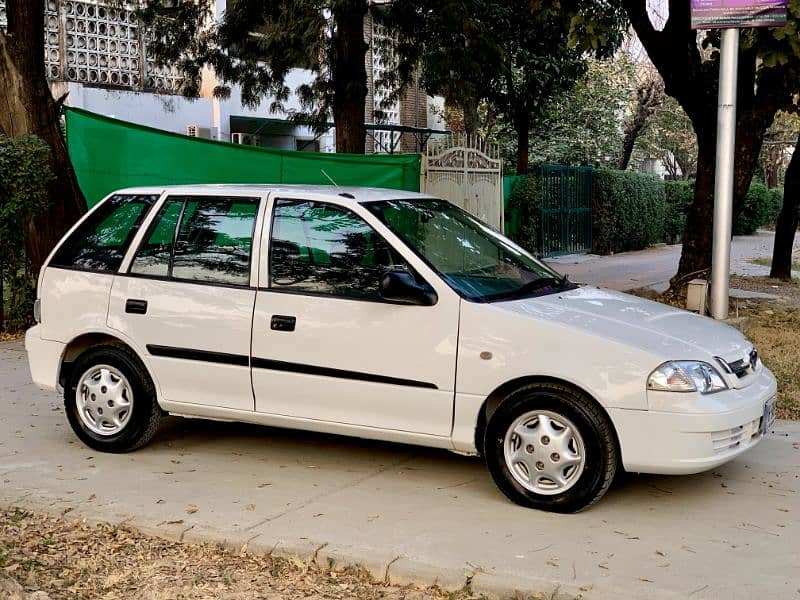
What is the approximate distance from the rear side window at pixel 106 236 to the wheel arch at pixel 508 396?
2.67m

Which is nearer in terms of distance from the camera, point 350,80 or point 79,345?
point 79,345

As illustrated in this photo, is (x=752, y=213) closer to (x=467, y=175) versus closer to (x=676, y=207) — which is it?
(x=676, y=207)

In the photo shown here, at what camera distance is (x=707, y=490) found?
6.02m

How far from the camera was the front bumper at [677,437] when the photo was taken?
17.3 ft

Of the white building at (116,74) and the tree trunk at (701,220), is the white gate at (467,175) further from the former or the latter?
the white building at (116,74)

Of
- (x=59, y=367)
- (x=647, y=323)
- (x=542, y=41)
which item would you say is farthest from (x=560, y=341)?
(x=542, y=41)

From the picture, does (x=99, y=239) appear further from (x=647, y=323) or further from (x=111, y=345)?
(x=647, y=323)

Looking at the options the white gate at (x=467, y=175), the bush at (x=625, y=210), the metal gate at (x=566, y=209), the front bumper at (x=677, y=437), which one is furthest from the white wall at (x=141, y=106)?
the front bumper at (x=677, y=437)

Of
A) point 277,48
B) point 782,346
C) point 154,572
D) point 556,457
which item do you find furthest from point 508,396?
point 277,48

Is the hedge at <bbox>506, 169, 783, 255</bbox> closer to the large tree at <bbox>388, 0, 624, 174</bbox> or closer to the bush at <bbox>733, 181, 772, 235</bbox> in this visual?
the large tree at <bbox>388, 0, 624, 174</bbox>

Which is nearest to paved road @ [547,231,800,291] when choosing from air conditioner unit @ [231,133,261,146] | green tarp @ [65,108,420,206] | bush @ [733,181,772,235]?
bush @ [733,181,772,235]

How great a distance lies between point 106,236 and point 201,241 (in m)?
0.77

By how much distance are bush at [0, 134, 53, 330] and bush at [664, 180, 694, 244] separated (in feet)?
68.1

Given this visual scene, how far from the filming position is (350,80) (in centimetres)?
1416
